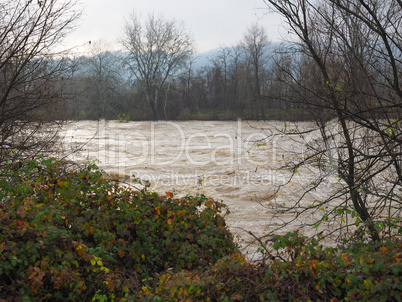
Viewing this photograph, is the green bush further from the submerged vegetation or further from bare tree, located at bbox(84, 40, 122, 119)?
bare tree, located at bbox(84, 40, 122, 119)

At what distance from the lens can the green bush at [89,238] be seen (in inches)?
129

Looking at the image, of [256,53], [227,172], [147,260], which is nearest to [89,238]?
[147,260]

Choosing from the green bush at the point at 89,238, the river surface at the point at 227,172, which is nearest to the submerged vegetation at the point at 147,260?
the green bush at the point at 89,238

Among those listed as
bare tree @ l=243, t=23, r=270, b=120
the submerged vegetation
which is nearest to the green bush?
the submerged vegetation

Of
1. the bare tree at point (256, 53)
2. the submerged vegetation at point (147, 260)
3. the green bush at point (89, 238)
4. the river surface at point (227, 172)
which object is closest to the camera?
the submerged vegetation at point (147, 260)

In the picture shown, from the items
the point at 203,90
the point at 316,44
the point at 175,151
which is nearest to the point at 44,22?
the point at 316,44

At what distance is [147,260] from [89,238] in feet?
2.30

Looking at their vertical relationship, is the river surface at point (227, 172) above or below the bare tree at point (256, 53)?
below

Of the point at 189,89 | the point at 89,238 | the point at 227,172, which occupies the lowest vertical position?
the point at 227,172

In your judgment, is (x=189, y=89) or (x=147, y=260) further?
(x=189, y=89)

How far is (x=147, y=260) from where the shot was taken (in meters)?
4.32

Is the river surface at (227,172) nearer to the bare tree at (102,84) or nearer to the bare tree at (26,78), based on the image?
the bare tree at (26,78)

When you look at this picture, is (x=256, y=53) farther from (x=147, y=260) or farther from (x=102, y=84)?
(x=147, y=260)

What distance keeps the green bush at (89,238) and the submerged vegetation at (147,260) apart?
0.04 feet
